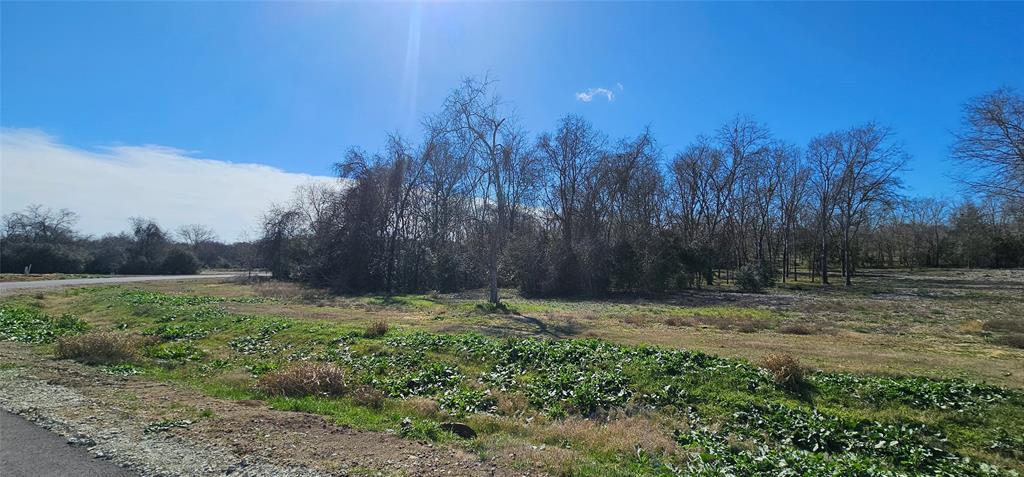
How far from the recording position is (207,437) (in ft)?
21.0

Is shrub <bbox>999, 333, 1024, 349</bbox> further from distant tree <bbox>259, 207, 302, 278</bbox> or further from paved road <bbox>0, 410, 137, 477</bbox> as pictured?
distant tree <bbox>259, 207, 302, 278</bbox>

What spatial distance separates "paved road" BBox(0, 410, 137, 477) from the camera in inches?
208

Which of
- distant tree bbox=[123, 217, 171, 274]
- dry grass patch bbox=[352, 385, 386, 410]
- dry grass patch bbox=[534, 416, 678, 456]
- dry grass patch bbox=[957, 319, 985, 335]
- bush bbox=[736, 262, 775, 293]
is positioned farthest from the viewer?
distant tree bbox=[123, 217, 171, 274]

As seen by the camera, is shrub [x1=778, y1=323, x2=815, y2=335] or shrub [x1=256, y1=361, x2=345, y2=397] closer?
shrub [x1=256, y1=361, x2=345, y2=397]

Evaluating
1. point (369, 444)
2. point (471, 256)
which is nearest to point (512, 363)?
point (369, 444)

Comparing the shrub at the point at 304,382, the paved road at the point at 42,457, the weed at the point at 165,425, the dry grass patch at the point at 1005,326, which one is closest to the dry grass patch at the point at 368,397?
the shrub at the point at 304,382

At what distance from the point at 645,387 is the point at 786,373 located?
2.66 metres

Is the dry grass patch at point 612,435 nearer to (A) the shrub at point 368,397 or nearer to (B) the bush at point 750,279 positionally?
(A) the shrub at point 368,397

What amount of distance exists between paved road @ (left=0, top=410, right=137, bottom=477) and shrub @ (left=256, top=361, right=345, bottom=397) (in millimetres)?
3207

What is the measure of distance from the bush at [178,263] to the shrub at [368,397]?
7074 cm

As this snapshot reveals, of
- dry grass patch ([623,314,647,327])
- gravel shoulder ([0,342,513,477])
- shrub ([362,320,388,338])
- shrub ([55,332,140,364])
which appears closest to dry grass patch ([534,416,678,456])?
gravel shoulder ([0,342,513,477])

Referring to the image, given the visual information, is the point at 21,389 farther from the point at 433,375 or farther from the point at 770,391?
the point at 770,391

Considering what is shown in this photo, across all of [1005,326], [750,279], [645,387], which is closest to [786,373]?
[645,387]

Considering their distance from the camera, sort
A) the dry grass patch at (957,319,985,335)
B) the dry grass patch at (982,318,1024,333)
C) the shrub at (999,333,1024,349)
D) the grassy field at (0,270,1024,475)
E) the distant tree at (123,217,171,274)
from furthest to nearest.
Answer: the distant tree at (123,217,171,274), the dry grass patch at (957,319,985,335), the dry grass patch at (982,318,1024,333), the shrub at (999,333,1024,349), the grassy field at (0,270,1024,475)
